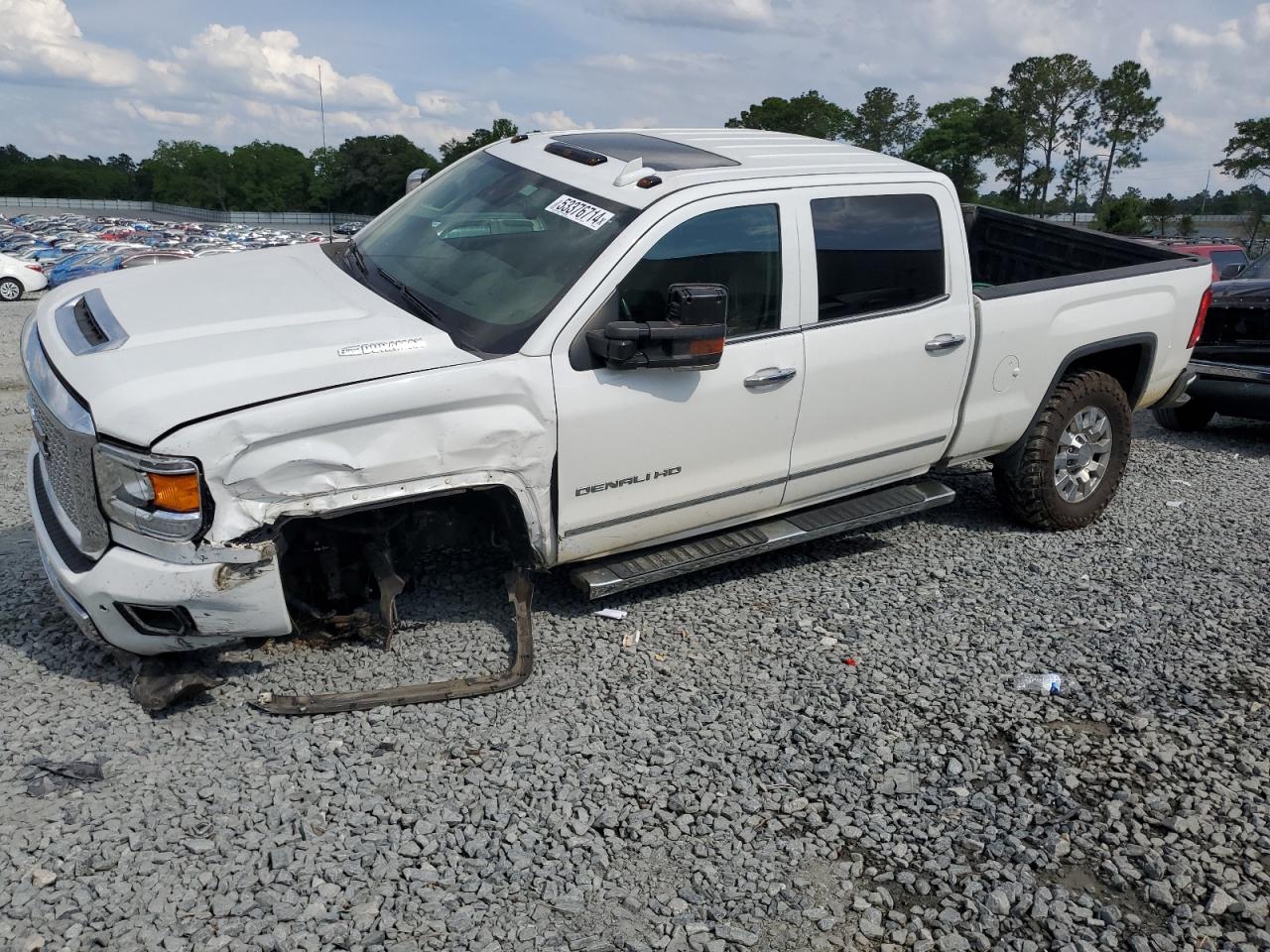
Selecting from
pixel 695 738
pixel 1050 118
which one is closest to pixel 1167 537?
pixel 695 738

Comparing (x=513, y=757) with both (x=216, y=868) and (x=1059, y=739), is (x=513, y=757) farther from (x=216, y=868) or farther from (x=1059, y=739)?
(x=1059, y=739)

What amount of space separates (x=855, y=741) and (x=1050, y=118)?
263 ft

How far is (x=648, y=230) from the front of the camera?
4152 millimetres

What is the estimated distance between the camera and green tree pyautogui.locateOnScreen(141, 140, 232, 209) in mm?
133750

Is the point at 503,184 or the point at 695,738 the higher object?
the point at 503,184

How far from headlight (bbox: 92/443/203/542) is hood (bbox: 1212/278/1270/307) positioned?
→ 26.2 ft

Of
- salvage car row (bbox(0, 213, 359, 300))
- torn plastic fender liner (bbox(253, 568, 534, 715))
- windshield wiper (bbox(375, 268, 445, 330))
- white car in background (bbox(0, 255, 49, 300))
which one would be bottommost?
salvage car row (bbox(0, 213, 359, 300))

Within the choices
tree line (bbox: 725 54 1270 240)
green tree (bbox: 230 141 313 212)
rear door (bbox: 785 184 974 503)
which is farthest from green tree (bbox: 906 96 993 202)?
green tree (bbox: 230 141 313 212)

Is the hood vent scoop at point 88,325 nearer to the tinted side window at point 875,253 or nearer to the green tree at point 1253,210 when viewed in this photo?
the tinted side window at point 875,253

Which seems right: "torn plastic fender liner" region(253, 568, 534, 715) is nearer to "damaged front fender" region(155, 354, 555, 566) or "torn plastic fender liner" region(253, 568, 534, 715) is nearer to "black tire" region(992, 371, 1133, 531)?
"damaged front fender" region(155, 354, 555, 566)

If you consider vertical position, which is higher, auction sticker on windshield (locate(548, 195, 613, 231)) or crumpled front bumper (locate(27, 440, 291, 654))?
auction sticker on windshield (locate(548, 195, 613, 231))

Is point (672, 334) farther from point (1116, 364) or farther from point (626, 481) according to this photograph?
point (1116, 364)

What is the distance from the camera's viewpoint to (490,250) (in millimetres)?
4387

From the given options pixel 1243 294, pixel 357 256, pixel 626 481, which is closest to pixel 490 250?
pixel 357 256
